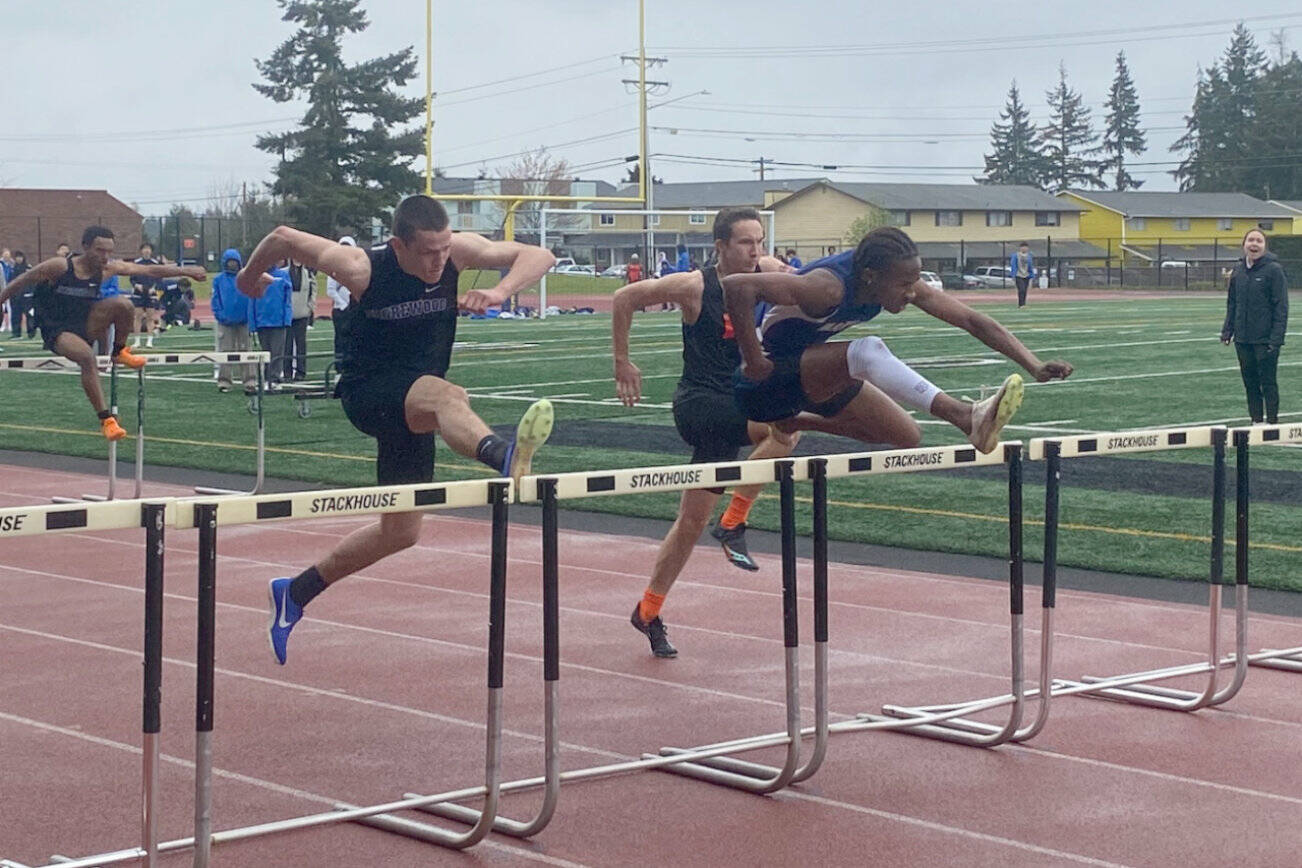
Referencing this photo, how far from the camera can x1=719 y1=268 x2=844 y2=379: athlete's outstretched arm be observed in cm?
684

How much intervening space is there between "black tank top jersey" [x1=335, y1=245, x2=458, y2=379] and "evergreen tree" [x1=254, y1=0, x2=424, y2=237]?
6614 centimetres

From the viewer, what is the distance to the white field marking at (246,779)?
18.2 ft

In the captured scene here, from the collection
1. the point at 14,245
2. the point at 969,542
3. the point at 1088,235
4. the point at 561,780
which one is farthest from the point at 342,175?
the point at 561,780

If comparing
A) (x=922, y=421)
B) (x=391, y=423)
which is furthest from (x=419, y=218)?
(x=922, y=421)

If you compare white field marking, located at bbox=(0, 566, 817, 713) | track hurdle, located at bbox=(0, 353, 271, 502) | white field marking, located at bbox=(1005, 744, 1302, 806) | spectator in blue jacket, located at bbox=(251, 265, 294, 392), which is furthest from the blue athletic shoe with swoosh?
spectator in blue jacket, located at bbox=(251, 265, 294, 392)

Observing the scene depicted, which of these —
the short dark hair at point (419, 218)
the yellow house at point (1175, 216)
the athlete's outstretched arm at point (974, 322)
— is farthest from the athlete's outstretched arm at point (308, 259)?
the yellow house at point (1175, 216)

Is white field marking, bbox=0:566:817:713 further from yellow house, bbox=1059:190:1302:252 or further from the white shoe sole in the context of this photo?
yellow house, bbox=1059:190:1302:252

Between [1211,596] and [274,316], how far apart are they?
16189mm

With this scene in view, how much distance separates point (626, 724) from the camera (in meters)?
7.18

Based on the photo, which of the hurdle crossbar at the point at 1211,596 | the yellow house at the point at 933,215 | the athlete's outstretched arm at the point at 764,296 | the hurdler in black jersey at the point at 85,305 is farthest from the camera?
the yellow house at the point at 933,215

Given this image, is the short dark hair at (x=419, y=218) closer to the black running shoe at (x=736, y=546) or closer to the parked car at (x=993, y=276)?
the black running shoe at (x=736, y=546)

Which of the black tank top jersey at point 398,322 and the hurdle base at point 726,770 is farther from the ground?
the black tank top jersey at point 398,322

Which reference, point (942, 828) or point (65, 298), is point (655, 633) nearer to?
point (942, 828)

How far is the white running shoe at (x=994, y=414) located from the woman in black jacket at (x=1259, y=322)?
11651 mm
